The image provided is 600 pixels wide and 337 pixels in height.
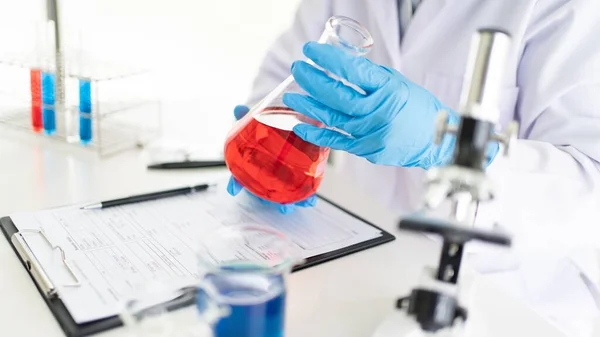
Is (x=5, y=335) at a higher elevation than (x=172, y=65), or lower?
lower

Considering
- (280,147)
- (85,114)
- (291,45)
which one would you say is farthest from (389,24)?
(85,114)

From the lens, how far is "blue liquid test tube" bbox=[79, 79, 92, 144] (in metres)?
1.12

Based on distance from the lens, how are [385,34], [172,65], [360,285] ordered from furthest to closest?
[172,65] → [385,34] → [360,285]

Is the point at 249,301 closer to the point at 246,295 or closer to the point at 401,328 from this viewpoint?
the point at 246,295

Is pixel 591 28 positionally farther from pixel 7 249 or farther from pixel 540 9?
pixel 7 249

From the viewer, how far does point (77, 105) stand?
115 centimetres

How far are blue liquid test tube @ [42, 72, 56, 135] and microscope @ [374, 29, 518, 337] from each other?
949 millimetres

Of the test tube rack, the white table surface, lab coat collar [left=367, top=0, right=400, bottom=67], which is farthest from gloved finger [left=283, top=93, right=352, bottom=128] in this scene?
the test tube rack

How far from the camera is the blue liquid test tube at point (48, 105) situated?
1151 mm

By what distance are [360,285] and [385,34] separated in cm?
58

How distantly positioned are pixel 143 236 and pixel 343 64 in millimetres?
341

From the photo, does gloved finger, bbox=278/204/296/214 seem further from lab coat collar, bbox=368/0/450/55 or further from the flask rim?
lab coat collar, bbox=368/0/450/55

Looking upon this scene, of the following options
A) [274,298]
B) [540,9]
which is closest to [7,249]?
[274,298]

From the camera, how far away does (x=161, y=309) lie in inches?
21.4
